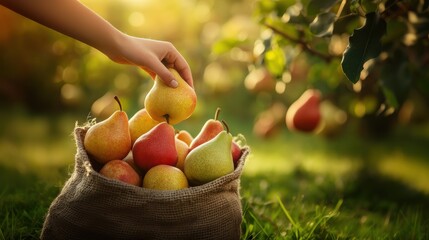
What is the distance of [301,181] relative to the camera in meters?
3.30

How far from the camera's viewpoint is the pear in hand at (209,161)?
146 centimetres

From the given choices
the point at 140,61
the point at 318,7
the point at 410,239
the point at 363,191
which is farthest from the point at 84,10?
the point at 363,191

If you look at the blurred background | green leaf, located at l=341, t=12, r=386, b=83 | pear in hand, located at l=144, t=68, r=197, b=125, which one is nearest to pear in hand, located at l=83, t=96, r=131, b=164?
pear in hand, located at l=144, t=68, r=197, b=125

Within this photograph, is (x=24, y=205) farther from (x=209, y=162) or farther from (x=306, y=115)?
(x=306, y=115)

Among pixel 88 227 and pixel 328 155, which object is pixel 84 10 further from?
pixel 328 155

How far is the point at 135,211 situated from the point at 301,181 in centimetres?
209

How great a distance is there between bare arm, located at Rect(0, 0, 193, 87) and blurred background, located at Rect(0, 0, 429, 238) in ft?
2.60

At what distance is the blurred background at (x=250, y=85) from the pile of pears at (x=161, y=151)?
0.72 metres

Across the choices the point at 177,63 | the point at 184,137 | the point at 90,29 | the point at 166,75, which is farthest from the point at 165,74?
the point at 184,137

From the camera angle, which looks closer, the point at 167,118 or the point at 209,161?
the point at 209,161

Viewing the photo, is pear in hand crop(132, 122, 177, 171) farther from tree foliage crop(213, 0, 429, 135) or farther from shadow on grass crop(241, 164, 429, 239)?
tree foliage crop(213, 0, 429, 135)

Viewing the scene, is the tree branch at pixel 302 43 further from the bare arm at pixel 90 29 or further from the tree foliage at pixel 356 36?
the bare arm at pixel 90 29

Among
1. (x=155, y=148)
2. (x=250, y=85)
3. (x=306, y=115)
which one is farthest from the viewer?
(x=250, y=85)

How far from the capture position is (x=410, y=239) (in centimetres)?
195
